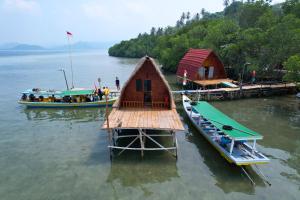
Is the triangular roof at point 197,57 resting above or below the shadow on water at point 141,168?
above

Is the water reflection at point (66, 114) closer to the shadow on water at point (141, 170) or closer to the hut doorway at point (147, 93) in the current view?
the hut doorway at point (147, 93)

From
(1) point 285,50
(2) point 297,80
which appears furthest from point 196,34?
(2) point 297,80

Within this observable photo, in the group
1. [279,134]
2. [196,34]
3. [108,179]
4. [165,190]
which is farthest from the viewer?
[196,34]

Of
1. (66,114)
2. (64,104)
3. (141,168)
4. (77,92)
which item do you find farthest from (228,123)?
(64,104)

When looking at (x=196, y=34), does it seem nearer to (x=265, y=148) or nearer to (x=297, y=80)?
(x=297, y=80)

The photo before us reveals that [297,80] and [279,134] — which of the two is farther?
[297,80]

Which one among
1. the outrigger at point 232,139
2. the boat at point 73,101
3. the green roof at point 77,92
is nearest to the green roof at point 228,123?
the outrigger at point 232,139

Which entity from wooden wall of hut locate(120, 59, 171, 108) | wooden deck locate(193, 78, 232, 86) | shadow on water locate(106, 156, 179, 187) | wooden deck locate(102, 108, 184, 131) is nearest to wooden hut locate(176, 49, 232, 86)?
wooden deck locate(193, 78, 232, 86)
